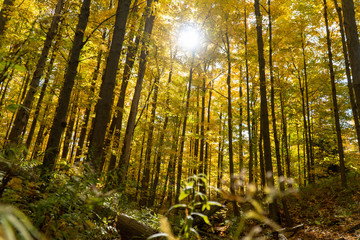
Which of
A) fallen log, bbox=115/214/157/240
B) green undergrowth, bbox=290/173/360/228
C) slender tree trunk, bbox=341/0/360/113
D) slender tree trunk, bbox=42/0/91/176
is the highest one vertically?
slender tree trunk, bbox=341/0/360/113

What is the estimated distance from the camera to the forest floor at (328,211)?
7.51 meters

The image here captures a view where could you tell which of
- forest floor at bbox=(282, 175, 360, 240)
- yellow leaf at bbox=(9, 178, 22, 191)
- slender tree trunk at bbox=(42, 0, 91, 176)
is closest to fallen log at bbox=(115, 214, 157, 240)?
slender tree trunk at bbox=(42, 0, 91, 176)

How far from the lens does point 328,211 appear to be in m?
9.52

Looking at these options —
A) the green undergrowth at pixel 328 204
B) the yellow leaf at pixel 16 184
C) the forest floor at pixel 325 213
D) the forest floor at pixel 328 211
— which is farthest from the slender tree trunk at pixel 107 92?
the green undergrowth at pixel 328 204

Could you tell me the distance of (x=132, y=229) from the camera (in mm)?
4238

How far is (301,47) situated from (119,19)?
12852mm

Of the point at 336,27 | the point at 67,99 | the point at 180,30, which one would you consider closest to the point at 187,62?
the point at 180,30

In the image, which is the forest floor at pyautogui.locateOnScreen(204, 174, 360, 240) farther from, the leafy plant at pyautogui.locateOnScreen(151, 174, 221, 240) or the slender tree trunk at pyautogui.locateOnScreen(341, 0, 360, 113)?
the leafy plant at pyautogui.locateOnScreen(151, 174, 221, 240)

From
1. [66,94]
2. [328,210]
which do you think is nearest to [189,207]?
[66,94]

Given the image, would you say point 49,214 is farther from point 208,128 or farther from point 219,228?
point 208,128

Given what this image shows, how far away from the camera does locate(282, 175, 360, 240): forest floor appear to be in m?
7.51

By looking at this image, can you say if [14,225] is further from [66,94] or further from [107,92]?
[107,92]

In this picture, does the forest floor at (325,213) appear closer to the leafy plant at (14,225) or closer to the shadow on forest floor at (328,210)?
the shadow on forest floor at (328,210)

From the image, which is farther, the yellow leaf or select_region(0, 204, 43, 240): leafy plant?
the yellow leaf
